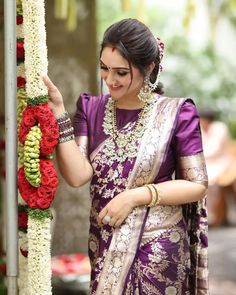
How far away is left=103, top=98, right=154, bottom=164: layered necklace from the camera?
257 centimetres

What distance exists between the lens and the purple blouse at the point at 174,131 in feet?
8.45

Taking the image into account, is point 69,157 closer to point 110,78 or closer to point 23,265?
point 110,78

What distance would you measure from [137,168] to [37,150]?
366mm

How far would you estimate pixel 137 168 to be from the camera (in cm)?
255

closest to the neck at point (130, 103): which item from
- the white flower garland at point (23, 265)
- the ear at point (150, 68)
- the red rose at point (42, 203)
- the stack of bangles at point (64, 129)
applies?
the ear at point (150, 68)

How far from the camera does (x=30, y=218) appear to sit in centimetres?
247

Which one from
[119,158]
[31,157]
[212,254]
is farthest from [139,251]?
[212,254]

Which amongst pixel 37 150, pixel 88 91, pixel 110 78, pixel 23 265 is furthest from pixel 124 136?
pixel 88 91

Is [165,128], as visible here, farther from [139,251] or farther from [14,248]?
[14,248]

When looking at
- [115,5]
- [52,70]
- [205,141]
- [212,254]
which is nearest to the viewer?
[52,70]

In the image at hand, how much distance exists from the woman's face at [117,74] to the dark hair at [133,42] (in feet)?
0.06

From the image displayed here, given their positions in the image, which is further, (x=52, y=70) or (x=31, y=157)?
(x=52, y=70)

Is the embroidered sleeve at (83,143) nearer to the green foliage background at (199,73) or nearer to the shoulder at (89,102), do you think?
the shoulder at (89,102)

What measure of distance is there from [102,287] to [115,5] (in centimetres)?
1173
